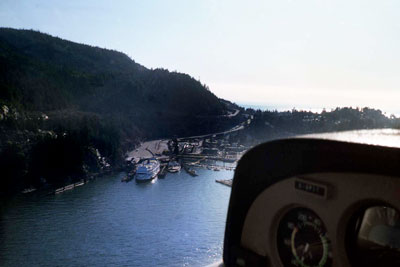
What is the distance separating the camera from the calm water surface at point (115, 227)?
22.6 feet

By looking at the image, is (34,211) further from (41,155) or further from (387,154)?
(387,154)

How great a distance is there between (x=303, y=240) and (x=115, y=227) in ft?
26.5

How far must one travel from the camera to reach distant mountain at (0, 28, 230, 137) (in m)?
16.2

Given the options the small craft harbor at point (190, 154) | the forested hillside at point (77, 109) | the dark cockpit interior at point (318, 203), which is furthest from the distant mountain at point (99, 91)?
the dark cockpit interior at point (318, 203)

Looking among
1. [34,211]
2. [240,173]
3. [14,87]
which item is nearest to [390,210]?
[240,173]

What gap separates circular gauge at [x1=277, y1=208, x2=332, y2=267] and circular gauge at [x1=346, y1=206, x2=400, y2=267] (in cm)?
4

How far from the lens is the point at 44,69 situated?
64.7 ft

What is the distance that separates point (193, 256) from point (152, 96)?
58.8ft

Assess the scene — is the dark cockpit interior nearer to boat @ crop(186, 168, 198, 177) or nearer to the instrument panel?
the instrument panel

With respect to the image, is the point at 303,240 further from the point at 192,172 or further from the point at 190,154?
the point at 190,154

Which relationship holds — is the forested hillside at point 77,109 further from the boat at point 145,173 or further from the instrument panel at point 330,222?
the instrument panel at point 330,222

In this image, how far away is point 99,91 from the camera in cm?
2192

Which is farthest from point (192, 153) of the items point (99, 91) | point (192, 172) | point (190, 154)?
point (99, 91)

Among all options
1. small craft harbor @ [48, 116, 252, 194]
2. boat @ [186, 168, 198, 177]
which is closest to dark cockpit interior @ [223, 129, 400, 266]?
small craft harbor @ [48, 116, 252, 194]
